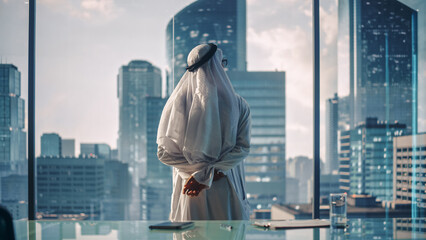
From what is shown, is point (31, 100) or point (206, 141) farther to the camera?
point (31, 100)

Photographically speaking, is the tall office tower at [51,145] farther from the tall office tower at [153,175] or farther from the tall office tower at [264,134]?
the tall office tower at [264,134]

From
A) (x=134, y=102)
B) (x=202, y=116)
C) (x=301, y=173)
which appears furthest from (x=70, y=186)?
(x=202, y=116)

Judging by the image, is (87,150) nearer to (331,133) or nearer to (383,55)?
(331,133)

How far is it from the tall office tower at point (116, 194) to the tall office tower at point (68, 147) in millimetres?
516

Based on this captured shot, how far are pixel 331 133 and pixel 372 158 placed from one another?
59 cm

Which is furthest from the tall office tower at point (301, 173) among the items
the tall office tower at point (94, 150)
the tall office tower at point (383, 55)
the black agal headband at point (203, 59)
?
the tall office tower at point (94, 150)

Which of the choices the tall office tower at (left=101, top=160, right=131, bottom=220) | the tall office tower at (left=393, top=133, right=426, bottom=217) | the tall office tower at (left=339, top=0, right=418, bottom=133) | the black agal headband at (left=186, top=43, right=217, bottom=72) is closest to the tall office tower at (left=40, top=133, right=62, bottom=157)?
the tall office tower at (left=101, top=160, right=131, bottom=220)

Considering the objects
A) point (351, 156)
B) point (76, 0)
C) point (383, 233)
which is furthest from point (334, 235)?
point (76, 0)

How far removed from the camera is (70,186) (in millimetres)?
3930

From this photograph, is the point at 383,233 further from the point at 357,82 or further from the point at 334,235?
the point at 357,82

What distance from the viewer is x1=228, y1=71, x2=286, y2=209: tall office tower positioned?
344 centimetres

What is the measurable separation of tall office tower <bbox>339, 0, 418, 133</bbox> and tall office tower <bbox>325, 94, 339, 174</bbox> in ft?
0.94

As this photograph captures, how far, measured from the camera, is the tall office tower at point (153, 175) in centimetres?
394

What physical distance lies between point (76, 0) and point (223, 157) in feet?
7.22
